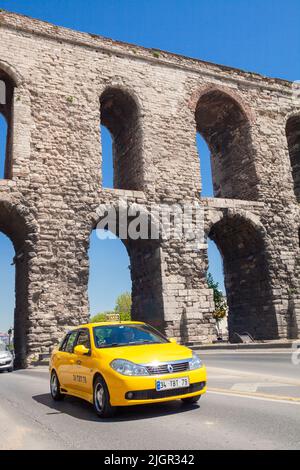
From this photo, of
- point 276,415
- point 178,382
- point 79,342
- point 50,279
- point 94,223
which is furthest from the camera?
point 94,223

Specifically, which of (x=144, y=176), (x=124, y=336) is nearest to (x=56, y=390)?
(x=124, y=336)

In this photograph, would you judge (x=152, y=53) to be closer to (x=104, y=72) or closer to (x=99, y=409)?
(x=104, y=72)

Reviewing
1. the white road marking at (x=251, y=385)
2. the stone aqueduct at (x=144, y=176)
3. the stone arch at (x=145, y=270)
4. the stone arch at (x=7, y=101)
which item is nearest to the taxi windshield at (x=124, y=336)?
the white road marking at (x=251, y=385)

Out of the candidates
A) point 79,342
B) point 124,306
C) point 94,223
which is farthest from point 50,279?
point 124,306

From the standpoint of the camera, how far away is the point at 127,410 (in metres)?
5.82

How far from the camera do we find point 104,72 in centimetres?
1872

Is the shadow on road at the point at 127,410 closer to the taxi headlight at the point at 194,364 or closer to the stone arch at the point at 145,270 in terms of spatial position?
the taxi headlight at the point at 194,364

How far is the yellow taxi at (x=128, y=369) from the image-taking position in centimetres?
516

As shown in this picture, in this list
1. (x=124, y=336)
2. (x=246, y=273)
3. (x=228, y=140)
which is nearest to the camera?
(x=124, y=336)

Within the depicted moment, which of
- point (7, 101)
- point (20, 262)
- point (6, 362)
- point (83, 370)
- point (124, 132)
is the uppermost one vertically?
point (7, 101)

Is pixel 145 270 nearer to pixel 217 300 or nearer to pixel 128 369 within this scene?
pixel 128 369

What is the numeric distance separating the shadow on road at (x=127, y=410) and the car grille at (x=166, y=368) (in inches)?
20.4
